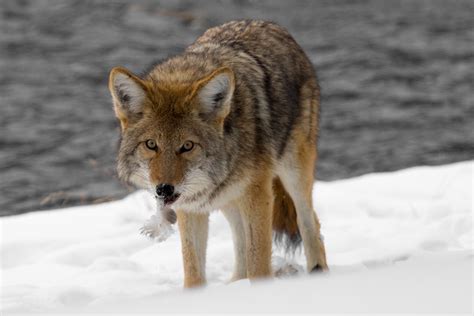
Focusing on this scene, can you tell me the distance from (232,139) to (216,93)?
0.29 meters

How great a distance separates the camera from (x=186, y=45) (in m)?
14.0

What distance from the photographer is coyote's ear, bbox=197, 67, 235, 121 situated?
16.1 feet

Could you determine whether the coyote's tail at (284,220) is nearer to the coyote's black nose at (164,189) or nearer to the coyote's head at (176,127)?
the coyote's head at (176,127)

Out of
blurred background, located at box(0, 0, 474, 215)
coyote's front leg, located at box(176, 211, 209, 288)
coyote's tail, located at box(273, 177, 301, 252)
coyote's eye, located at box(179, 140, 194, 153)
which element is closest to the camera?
coyote's eye, located at box(179, 140, 194, 153)

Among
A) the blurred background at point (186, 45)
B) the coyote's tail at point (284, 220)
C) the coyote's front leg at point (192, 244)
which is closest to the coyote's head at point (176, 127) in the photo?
the coyote's front leg at point (192, 244)

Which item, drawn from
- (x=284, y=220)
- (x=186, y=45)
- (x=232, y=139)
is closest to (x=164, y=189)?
(x=232, y=139)

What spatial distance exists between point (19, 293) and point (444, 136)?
21.2 feet

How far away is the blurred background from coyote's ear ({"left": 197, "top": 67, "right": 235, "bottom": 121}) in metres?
3.47

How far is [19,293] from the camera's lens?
222 inches

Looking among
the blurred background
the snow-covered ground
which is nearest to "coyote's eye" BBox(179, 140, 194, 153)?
the snow-covered ground

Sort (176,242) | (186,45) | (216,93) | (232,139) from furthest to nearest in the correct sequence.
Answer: (186,45) → (176,242) → (232,139) → (216,93)

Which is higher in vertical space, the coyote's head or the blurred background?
the coyote's head

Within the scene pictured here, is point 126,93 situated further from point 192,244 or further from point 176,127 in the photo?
point 192,244

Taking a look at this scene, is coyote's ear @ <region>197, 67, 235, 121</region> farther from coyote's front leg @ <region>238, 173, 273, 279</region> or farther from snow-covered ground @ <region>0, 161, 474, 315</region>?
snow-covered ground @ <region>0, 161, 474, 315</region>
